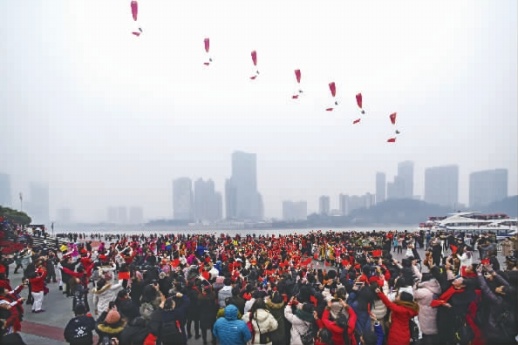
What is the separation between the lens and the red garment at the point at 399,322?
5441mm

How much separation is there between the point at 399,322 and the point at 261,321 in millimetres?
2343

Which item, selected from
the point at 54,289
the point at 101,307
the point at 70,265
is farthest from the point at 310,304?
the point at 54,289

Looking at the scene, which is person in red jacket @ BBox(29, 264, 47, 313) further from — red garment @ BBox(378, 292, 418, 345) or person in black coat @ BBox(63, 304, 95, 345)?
red garment @ BBox(378, 292, 418, 345)

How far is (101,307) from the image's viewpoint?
789 cm

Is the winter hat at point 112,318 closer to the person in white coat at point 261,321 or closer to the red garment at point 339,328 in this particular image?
the person in white coat at point 261,321

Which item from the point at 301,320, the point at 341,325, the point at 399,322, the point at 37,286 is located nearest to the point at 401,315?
the point at 399,322

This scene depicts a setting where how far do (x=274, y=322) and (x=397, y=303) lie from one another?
211 centimetres

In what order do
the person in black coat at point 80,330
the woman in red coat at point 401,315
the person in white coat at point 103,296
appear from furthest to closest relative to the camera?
the person in white coat at point 103,296 < the woman in red coat at point 401,315 < the person in black coat at point 80,330

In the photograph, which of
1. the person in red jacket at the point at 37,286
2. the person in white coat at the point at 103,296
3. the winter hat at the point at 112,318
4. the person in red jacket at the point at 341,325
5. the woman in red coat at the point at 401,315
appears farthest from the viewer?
the person in red jacket at the point at 37,286

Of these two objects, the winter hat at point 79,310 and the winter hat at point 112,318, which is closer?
the winter hat at point 112,318

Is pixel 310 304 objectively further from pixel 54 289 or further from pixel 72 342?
pixel 54 289

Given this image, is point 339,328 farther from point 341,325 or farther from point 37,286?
point 37,286

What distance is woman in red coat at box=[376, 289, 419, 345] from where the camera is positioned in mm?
5441

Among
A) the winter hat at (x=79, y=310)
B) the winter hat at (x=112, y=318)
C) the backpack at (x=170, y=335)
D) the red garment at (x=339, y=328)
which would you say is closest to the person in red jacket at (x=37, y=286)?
the winter hat at (x=79, y=310)
